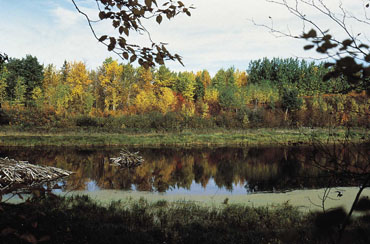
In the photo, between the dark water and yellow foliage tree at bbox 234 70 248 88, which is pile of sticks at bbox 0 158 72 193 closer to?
the dark water

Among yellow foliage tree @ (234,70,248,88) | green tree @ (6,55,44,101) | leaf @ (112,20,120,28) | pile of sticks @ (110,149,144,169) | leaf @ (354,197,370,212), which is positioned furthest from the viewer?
yellow foliage tree @ (234,70,248,88)

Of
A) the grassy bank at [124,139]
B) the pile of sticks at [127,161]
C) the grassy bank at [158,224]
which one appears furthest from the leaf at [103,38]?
the grassy bank at [124,139]

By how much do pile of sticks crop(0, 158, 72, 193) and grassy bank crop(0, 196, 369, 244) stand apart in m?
2.54

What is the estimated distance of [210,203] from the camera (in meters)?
8.56

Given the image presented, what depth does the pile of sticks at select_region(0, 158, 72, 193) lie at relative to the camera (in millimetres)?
9180

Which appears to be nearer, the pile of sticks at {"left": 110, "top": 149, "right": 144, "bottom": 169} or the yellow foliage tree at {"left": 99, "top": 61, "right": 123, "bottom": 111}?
the pile of sticks at {"left": 110, "top": 149, "right": 144, "bottom": 169}

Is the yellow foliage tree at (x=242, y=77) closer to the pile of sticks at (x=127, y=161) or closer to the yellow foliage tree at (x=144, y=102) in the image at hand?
the yellow foliage tree at (x=144, y=102)

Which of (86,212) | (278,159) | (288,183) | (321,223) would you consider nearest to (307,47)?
(321,223)

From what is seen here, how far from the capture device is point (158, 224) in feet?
19.2

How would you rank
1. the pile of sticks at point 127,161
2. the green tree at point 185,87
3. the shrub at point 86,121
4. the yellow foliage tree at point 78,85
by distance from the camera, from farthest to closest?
the green tree at point 185,87 → the yellow foliage tree at point 78,85 → the shrub at point 86,121 → the pile of sticks at point 127,161

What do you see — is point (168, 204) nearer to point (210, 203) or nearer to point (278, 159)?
point (210, 203)

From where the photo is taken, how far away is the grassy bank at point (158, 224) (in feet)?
13.9

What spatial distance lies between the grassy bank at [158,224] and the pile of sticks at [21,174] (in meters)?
2.54

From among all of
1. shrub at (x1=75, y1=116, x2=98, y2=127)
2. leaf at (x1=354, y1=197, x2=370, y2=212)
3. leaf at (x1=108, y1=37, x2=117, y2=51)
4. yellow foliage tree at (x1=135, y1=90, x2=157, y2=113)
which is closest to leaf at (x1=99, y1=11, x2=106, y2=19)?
leaf at (x1=108, y1=37, x2=117, y2=51)
